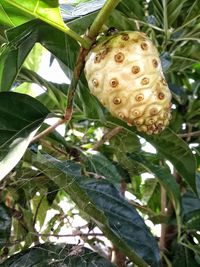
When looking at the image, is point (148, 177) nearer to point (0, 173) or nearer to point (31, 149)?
point (31, 149)

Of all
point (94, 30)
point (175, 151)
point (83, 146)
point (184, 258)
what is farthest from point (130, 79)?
point (184, 258)

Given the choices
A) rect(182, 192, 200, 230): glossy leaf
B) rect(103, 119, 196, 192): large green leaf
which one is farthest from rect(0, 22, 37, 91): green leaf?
rect(182, 192, 200, 230): glossy leaf

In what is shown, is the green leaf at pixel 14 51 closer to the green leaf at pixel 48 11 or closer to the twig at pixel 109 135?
the green leaf at pixel 48 11

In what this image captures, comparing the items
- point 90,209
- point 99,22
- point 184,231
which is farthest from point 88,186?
point 184,231

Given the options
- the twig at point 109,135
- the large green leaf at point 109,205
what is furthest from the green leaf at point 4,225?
the twig at point 109,135

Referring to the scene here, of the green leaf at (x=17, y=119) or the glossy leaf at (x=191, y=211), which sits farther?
the glossy leaf at (x=191, y=211)

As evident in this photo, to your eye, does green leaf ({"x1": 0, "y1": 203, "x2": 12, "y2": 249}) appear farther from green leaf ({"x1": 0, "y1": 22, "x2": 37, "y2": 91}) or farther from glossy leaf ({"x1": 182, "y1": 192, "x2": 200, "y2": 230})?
glossy leaf ({"x1": 182, "y1": 192, "x2": 200, "y2": 230})
